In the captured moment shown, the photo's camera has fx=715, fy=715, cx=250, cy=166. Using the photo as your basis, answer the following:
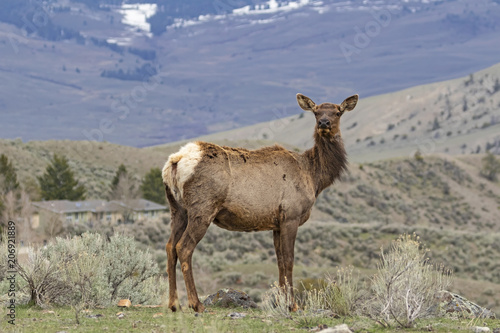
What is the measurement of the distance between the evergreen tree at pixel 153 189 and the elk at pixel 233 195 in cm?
6375

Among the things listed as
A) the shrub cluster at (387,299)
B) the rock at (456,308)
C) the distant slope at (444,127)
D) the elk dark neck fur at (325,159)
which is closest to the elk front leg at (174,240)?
the shrub cluster at (387,299)

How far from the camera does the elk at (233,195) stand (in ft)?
36.3

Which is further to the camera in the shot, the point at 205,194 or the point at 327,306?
the point at 327,306

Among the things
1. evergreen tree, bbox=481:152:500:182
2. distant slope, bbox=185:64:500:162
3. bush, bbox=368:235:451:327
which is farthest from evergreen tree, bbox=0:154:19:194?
distant slope, bbox=185:64:500:162

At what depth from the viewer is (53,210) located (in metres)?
63.0

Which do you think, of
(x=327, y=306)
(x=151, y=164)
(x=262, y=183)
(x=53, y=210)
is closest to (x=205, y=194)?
(x=262, y=183)

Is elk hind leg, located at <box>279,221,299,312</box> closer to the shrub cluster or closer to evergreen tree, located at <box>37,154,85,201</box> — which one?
the shrub cluster

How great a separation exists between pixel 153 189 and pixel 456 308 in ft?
218

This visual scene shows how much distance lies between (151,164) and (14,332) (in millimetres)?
90159

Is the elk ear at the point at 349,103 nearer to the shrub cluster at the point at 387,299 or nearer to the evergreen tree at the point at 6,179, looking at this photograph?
the shrub cluster at the point at 387,299

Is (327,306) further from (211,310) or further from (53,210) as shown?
(53,210)

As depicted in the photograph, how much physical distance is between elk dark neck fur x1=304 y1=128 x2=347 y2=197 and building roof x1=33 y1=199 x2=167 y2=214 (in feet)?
172

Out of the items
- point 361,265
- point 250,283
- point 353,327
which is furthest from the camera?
point 361,265

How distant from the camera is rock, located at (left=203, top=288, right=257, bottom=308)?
12703 mm
